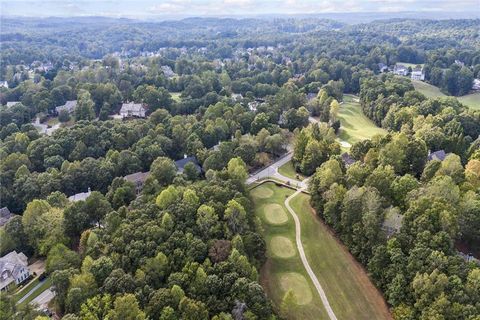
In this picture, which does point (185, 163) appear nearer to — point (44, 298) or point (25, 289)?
point (25, 289)

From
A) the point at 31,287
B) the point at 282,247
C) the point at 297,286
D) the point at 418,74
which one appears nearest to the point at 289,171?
the point at 282,247

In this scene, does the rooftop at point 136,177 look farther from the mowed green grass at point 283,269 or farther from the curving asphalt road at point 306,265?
the curving asphalt road at point 306,265

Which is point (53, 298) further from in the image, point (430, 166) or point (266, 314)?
point (430, 166)

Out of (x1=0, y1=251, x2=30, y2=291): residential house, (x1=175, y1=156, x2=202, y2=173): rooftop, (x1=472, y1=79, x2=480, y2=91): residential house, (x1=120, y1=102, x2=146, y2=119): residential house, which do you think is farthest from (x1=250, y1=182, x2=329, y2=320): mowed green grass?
(x1=472, y1=79, x2=480, y2=91): residential house

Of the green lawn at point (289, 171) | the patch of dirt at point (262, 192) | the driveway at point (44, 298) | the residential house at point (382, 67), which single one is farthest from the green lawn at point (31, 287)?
the residential house at point (382, 67)

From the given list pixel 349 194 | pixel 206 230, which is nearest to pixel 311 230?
pixel 349 194

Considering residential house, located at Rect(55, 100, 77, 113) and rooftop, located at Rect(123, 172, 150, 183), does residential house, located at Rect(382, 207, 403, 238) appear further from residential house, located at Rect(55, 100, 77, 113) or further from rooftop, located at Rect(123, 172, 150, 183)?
residential house, located at Rect(55, 100, 77, 113)
